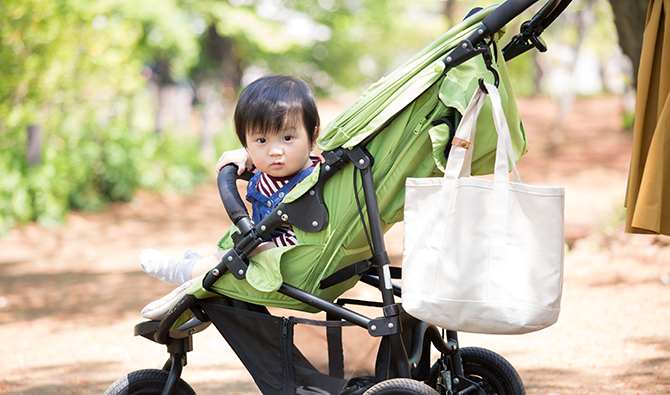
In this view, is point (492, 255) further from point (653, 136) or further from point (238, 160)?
point (238, 160)

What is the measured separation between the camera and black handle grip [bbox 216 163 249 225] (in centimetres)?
244

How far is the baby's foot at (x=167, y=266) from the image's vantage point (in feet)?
8.75

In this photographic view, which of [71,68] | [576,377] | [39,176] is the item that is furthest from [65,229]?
[576,377]

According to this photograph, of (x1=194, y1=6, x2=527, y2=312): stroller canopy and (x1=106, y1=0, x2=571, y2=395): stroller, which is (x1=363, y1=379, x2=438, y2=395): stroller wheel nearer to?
(x1=106, y1=0, x2=571, y2=395): stroller

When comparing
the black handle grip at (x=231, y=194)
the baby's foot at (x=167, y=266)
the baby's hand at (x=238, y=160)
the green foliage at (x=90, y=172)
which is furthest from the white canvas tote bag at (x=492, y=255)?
the green foliage at (x=90, y=172)

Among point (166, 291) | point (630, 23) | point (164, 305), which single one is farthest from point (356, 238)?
point (166, 291)

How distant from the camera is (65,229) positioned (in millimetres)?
9953

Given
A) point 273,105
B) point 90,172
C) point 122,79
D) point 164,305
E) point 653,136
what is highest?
point 122,79

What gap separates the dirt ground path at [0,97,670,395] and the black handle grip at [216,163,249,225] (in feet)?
5.81

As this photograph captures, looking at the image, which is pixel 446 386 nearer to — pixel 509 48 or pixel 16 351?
pixel 509 48

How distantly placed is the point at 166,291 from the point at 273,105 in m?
4.97

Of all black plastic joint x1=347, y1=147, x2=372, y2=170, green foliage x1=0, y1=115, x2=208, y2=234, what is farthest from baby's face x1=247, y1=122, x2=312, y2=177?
green foliage x1=0, y1=115, x2=208, y2=234

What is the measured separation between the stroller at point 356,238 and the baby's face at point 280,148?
168 millimetres

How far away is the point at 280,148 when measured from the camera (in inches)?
96.0
